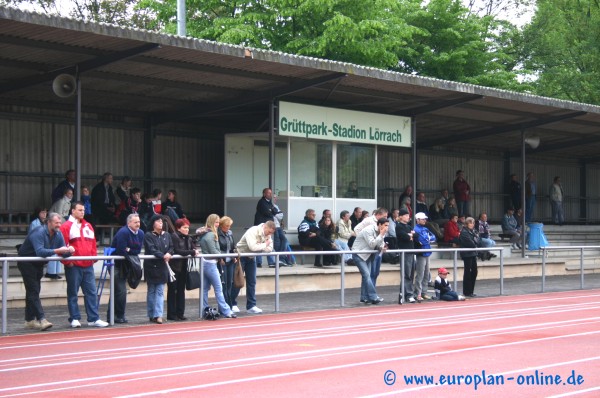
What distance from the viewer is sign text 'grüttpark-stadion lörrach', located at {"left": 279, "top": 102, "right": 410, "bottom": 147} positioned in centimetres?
2273

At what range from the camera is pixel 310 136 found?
76.5 ft

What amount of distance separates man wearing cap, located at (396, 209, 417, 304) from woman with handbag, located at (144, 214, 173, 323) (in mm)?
5454

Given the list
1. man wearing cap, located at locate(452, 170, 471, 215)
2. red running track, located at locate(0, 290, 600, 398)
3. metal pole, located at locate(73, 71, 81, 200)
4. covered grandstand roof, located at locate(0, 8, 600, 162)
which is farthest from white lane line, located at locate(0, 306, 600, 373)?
man wearing cap, located at locate(452, 170, 471, 215)

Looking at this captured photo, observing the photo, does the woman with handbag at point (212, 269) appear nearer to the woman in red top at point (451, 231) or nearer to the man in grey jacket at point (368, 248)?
the man in grey jacket at point (368, 248)

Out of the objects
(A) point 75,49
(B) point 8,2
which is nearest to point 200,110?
(A) point 75,49

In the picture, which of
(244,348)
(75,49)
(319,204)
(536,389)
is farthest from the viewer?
(319,204)

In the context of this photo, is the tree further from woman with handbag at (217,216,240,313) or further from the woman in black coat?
woman with handbag at (217,216,240,313)

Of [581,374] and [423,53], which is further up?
[423,53]

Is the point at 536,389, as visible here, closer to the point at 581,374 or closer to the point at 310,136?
the point at 581,374

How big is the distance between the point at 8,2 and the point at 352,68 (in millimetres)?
23011

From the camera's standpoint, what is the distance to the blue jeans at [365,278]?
1856 cm

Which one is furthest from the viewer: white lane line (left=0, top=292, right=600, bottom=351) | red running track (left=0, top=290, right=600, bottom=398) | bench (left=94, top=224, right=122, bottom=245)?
bench (left=94, top=224, right=122, bottom=245)

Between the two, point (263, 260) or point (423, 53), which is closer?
point (263, 260)

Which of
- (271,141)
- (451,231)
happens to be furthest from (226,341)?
(451,231)
